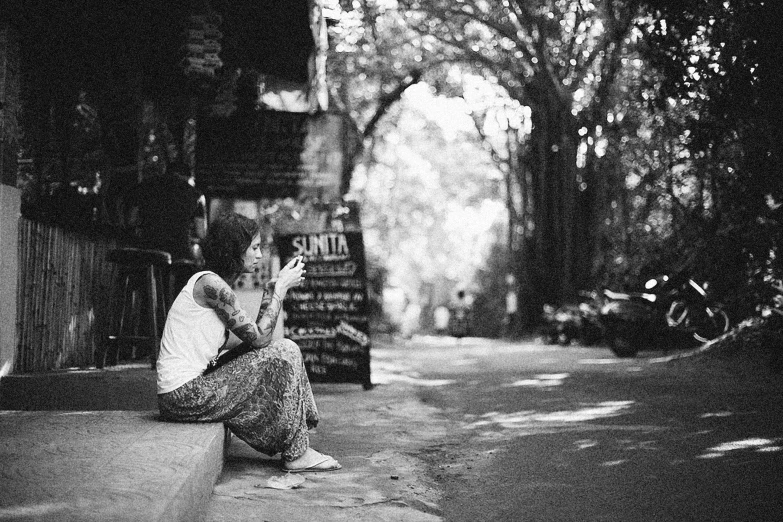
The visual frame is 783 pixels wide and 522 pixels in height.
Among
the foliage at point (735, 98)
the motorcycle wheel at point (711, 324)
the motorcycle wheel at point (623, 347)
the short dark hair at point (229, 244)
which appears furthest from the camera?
the motorcycle wheel at point (623, 347)

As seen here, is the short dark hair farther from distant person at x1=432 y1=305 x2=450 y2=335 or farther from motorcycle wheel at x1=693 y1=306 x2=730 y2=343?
distant person at x1=432 y1=305 x2=450 y2=335

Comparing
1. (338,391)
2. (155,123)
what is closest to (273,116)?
(155,123)

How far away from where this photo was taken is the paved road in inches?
172

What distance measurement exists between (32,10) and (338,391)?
4.55 meters

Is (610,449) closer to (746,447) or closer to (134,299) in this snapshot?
(746,447)

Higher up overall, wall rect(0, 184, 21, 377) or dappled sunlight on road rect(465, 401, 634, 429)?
wall rect(0, 184, 21, 377)

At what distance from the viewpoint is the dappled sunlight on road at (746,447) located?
537 centimetres

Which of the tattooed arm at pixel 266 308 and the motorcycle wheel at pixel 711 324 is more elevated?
the tattooed arm at pixel 266 308

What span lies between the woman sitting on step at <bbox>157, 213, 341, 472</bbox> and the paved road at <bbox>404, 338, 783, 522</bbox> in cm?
103

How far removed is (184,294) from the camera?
192 inches

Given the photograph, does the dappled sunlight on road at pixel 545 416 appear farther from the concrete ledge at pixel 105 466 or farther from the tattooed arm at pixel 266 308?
the concrete ledge at pixel 105 466

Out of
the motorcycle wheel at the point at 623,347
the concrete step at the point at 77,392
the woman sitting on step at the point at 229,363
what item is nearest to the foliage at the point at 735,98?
the motorcycle wheel at the point at 623,347

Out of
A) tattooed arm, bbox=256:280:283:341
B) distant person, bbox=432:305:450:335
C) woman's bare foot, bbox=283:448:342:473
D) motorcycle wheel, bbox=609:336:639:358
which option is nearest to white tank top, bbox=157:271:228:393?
tattooed arm, bbox=256:280:283:341

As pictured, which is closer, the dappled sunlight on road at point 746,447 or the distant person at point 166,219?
the dappled sunlight on road at point 746,447
